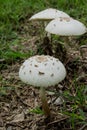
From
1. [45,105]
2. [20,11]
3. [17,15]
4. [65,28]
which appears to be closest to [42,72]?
[45,105]

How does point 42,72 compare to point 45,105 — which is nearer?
point 42,72

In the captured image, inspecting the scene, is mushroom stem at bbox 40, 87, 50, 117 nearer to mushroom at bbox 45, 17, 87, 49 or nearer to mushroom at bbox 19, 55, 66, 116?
mushroom at bbox 19, 55, 66, 116

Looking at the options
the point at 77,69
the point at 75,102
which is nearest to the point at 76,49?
the point at 77,69

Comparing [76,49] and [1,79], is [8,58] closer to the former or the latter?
[1,79]

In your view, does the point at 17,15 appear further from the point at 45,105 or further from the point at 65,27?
the point at 45,105

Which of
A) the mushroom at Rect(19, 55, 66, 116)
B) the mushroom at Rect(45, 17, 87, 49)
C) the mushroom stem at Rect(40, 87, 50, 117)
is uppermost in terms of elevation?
the mushroom at Rect(45, 17, 87, 49)

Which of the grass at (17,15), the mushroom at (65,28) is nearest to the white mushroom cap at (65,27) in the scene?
the mushroom at (65,28)

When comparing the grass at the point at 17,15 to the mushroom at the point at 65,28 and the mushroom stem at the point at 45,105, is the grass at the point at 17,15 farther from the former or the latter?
the mushroom stem at the point at 45,105

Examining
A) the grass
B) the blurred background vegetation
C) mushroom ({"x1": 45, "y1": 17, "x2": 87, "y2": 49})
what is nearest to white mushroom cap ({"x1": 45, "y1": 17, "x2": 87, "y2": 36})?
mushroom ({"x1": 45, "y1": 17, "x2": 87, "y2": 49})
